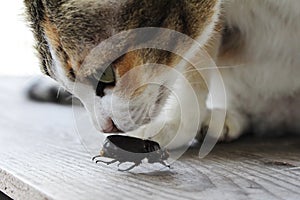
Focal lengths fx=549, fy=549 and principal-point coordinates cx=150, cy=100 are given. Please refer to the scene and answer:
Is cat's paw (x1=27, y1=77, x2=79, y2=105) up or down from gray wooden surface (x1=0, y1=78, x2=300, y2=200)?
up

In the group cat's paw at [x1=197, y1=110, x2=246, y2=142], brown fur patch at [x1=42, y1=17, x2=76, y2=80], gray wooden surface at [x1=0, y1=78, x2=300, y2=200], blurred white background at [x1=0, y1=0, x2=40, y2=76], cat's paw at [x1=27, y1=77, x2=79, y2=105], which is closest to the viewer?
gray wooden surface at [x1=0, y1=78, x2=300, y2=200]

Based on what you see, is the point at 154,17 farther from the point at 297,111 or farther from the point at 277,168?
the point at 297,111

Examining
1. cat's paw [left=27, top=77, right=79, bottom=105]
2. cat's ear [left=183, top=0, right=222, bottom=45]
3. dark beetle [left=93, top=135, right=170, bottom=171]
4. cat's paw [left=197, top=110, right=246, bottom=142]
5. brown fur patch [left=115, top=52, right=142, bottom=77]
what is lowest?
dark beetle [left=93, top=135, right=170, bottom=171]

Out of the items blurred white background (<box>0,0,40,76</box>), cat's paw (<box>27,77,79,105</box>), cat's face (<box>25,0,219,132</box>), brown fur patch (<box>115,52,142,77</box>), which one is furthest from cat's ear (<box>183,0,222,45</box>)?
cat's paw (<box>27,77,79,105</box>)

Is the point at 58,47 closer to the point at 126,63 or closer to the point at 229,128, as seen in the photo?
the point at 126,63

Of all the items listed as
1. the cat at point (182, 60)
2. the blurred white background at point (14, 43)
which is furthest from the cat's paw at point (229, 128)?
the blurred white background at point (14, 43)

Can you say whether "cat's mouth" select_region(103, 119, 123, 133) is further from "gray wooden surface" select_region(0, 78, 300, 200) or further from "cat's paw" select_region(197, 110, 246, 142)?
"cat's paw" select_region(197, 110, 246, 142)

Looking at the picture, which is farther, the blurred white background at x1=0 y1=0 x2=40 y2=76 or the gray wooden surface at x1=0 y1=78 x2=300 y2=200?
the blurred white background at x1=0 y1=0 x2=40 y2=76

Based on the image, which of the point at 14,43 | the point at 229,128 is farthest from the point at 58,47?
the point at 14,43
